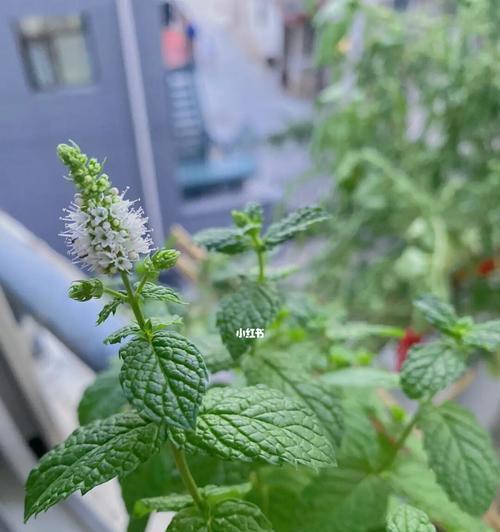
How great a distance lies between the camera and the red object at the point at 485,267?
104 centimetres

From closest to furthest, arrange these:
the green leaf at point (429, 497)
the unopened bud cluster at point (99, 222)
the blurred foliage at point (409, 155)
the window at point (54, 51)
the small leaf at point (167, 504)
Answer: the unopened bud cluster at point (99, 222) < the small leaf at point (167, 504) < the green leaf at point (429, 497) < the blurred foliage at point (409, 155) < the window at point (54, 51)

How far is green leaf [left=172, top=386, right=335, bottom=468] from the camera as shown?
303 millimetres

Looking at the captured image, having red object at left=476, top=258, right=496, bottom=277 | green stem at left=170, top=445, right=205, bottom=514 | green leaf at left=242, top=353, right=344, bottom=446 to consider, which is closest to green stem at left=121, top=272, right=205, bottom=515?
green stem at left=170, top=445, right=205, bottom=514

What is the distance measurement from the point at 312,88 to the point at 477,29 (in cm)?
67

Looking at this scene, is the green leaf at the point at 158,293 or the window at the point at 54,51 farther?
the window at the point at 54,51

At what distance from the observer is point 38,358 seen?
3.07ft

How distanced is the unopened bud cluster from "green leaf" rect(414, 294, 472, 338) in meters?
0.28

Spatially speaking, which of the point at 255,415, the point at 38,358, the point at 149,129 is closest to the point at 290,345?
the point at 255,415

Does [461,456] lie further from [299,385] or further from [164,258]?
[164,258]

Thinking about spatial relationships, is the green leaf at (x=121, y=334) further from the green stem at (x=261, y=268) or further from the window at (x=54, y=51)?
the window at (x=54, y=51)

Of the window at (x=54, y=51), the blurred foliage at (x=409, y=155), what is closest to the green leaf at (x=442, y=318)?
the blurred foliage at (x=409, y=155)

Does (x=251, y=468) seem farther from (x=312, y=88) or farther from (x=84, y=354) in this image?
(x=312, y=88)

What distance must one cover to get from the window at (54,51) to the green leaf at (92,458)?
859 mm

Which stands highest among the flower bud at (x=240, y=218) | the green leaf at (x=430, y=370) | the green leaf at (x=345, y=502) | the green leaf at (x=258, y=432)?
the flower bud at (x=240, y=218)
